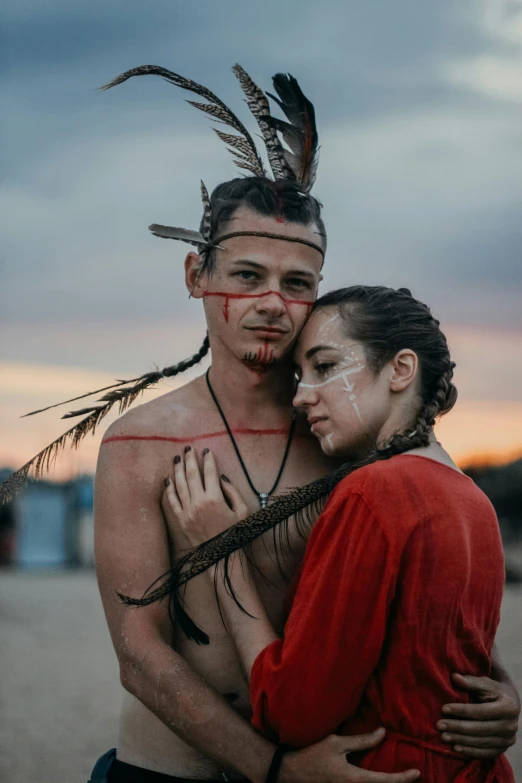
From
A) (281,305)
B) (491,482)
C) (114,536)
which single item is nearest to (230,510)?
(114,536)

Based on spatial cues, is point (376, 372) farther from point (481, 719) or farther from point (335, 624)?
point (481, 719)

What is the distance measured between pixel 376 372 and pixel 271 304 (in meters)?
0.47

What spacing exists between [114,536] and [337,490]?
88cm

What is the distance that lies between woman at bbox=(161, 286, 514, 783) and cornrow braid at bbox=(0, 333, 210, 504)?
104cm

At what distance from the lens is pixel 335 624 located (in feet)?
7.79

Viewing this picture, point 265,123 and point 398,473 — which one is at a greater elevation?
point 265,123

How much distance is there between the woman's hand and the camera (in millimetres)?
2898

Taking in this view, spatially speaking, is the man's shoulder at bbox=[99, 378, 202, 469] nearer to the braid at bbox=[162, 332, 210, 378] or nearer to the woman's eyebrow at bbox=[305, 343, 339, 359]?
the braid at bbox=[162, 332, 210, 378]

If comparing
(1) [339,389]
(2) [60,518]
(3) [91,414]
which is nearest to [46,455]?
(3) [91,414]

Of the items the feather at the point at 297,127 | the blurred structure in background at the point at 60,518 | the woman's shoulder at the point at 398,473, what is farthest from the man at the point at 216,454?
the blurred structure in background at the point at 60,518

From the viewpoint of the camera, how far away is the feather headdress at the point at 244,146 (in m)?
3.32

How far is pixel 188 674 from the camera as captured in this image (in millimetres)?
2881

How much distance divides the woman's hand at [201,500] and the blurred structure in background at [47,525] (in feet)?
61.6

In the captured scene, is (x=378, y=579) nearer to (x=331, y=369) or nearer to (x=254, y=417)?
(x=331, y=369)
